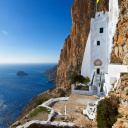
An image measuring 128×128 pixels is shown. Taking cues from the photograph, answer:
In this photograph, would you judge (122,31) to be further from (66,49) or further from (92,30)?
(66,49)

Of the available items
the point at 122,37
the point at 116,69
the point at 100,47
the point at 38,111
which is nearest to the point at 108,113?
the point at 116,69

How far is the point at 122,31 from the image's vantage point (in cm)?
1044

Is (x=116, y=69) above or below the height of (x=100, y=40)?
below

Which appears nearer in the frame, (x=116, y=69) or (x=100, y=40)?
(x=116, y=69)

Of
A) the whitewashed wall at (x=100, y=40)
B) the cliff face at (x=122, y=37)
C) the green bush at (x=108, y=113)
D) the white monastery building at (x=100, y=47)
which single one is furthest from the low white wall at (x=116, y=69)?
the green bush at (x=108, y=113)

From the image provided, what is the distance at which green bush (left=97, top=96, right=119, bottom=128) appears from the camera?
4.54m

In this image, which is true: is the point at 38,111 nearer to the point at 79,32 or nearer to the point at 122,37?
the point at 122,37

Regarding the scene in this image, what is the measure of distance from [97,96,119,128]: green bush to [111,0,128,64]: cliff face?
6.42 meters

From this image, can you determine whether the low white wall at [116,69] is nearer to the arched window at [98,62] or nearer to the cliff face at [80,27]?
the arched window at [98,62]

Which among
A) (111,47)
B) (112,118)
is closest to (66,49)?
(111,47)

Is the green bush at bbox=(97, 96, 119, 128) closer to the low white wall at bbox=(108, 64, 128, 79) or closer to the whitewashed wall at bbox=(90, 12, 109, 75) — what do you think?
the low white wall at bbox=(108, 64, 128, 79)

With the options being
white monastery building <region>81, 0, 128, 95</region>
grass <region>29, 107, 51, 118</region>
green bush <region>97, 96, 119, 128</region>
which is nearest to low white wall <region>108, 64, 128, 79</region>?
white monastery building <region>81, 0, 128, 95</region>

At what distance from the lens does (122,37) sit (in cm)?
1048

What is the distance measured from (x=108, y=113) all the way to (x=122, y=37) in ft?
31.6
